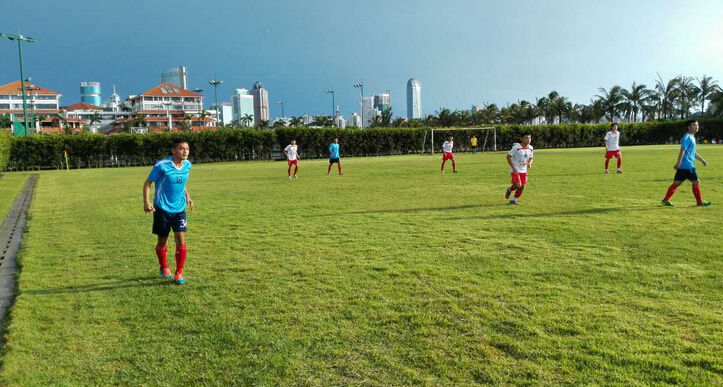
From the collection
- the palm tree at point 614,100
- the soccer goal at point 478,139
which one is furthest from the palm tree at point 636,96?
the soccer goal at point 478,139

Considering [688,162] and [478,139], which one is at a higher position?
[478,139]

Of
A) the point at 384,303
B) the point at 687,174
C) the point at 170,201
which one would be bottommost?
the point at 384,303

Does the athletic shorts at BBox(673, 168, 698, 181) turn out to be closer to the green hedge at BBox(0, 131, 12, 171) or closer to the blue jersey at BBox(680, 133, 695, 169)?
the blue jersey at BBox(680, 133, 695, 169)

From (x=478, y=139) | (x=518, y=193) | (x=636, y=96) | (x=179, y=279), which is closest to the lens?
(x=179, y=279)

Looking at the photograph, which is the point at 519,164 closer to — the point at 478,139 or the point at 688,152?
the point at 688,152

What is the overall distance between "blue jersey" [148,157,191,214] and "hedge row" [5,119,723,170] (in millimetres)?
29487

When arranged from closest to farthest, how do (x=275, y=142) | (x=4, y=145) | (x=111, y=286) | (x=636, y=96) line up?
(x=111, y=286) → (x=4, y=145) → (x=275, y=142) → (x=636, y=96)

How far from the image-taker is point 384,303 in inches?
204

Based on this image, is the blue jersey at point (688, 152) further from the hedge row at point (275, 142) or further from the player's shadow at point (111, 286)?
the hedge row at point (275, 142)

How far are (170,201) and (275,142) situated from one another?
4179 centimetres

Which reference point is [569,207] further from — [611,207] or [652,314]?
[652,314]

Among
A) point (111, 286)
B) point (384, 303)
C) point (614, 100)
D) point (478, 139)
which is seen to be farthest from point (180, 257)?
point (614, 100)

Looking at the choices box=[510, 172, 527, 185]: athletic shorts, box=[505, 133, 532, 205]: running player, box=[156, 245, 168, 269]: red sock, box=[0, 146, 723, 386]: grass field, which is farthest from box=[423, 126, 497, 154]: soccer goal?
box=[156, 245, 168, 269]: red sock

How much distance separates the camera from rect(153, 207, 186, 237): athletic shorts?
6.40 m
